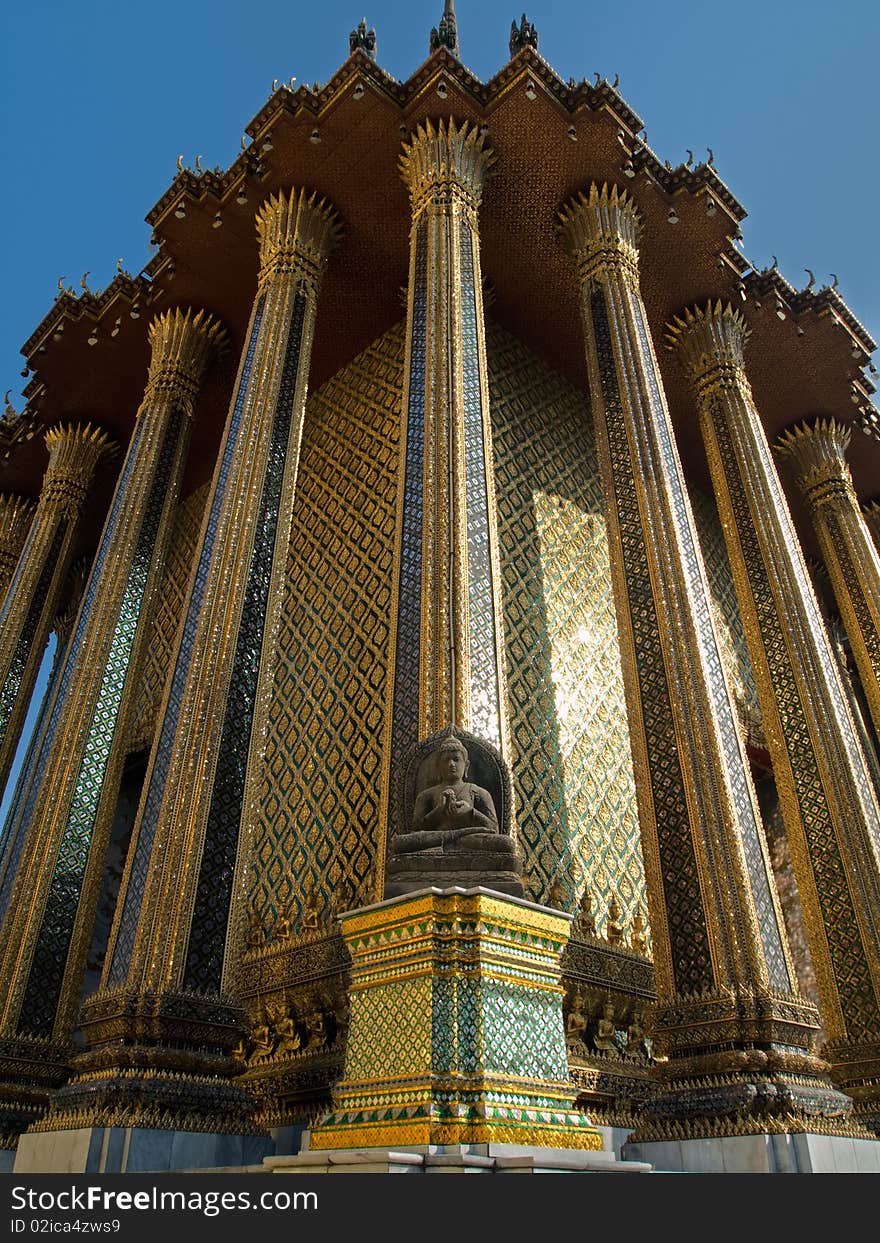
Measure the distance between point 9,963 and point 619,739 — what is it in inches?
228

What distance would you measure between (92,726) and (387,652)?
3.05 metres

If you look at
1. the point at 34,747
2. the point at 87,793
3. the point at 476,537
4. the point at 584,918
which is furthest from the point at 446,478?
the point at 34,747

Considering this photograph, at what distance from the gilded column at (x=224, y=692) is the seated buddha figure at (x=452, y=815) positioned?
7.58ft

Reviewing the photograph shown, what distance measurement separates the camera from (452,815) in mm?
3965

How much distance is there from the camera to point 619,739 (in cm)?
911

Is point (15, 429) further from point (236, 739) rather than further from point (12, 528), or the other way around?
point (236, 739)

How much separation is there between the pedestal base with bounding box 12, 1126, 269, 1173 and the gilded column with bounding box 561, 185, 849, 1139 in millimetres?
2416

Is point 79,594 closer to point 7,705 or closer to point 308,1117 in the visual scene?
point 7,705

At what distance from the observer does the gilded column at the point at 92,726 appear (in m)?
7.25

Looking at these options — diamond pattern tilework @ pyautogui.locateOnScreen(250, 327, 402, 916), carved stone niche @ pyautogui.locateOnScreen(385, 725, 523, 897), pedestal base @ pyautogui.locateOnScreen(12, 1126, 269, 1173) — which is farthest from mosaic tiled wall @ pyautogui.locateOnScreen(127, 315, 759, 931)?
carved stone niche @ pyautogui.locateOnScreen(385, 725, 523, 897)

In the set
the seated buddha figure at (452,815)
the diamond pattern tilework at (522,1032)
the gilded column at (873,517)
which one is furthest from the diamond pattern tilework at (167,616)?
the gilded column at (873,517)

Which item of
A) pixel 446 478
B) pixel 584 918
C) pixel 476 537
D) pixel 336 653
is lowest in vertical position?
pixel 584 918

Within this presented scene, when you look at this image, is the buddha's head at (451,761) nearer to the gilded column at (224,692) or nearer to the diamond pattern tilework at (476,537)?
the diamond pattern tilework at (476,537)

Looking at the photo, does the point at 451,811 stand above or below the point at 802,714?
below
